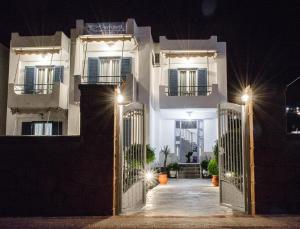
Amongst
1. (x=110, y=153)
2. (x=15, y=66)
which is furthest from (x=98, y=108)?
(x=15, y=66)

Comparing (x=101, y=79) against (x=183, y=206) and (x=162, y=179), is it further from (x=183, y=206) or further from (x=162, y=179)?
(x=183, y=206)

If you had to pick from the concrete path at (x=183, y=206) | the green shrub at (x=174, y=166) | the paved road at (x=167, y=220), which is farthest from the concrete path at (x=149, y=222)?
the green shrub at (x=174, y=166)

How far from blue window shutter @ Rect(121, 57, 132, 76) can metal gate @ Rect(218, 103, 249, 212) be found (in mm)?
10574

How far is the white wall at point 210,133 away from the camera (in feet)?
73.7

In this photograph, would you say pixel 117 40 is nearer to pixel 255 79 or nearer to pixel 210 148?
A: pixel 210 148

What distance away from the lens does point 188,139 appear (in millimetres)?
23219

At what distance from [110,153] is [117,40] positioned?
1247 centimetres

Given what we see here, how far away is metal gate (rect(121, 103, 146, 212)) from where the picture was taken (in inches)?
373

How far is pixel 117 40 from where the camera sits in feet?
66.4

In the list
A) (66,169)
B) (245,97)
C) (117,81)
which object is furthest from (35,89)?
(245,97)

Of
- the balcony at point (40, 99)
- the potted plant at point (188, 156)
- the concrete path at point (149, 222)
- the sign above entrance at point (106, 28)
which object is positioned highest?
the sign above entrance at point (106, 28)

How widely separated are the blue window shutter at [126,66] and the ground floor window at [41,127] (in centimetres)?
415

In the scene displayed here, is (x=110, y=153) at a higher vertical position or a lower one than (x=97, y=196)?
higher

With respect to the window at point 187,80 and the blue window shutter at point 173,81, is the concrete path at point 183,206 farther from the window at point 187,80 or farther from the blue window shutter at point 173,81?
→ the window at point 187,80
